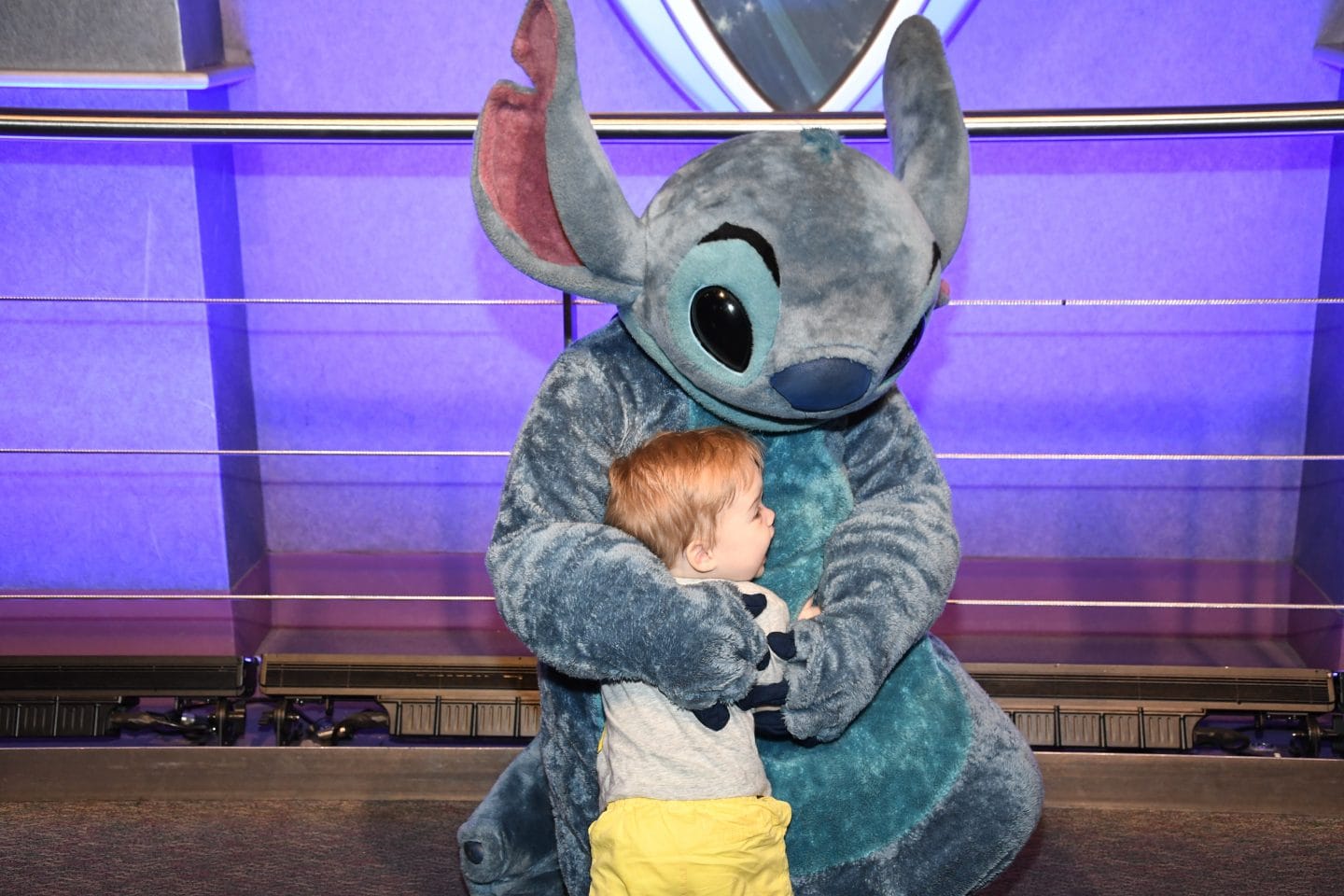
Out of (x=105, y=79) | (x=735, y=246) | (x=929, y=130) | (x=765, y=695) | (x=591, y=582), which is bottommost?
(x=765, y=695)

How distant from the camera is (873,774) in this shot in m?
1.17

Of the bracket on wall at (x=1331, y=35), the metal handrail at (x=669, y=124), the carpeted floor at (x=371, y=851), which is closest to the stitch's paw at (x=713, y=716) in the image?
the carpeted floor at (x=371, y=851)

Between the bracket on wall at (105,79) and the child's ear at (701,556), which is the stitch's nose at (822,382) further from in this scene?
the bracket on wall at (105,79)

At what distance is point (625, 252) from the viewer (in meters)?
1.08

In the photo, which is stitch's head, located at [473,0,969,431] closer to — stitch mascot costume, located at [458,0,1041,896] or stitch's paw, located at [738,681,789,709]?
stitch mascot costume, located at [458,0,1041,896]

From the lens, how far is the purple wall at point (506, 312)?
239 cm

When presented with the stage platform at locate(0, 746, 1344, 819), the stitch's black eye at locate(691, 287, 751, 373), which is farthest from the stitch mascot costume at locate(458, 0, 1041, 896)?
the stage platform at locate(0, 746, 1344, 819)

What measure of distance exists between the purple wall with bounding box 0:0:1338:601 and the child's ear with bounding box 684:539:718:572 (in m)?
1.56

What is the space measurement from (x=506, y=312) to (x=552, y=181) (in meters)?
1.62

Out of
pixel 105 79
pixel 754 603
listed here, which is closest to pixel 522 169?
pixel 754 603

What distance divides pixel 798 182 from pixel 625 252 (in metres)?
0.16

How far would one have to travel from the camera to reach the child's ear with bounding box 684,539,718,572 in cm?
109

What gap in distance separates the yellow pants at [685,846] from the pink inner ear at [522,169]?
0.47 metres

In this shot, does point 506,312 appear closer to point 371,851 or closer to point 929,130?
point 371,851
